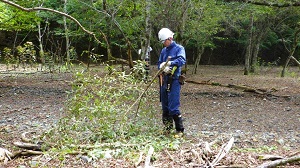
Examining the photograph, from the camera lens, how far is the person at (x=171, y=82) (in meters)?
5.90

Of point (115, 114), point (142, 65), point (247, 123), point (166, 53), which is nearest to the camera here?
point (115, 114)

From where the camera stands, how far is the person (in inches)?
232

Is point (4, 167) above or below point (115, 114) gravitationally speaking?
below

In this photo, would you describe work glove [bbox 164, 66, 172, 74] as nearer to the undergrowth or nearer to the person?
the person

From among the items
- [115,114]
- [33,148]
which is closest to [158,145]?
[115,114]

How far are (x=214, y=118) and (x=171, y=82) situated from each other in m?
2.84

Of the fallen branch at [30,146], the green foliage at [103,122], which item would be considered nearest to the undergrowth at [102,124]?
the green foliage at [103,122]

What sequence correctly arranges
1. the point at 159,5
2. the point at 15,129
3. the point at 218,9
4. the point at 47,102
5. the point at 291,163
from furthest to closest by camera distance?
1. the point at 218,9
2. the point at 159,5
3. the point at 47,102
4. the point at 15,129
5. the point at 291,163

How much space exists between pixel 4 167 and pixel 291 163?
3246mm

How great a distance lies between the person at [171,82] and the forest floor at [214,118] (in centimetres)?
39

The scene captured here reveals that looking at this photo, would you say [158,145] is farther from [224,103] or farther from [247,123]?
[224,103]

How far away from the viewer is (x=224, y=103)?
10.3 meters

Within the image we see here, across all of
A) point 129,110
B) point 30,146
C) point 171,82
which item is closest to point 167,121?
point 171,82

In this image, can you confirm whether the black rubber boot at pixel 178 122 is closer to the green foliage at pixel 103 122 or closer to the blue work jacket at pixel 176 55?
the green foliage at pixel 103 122
